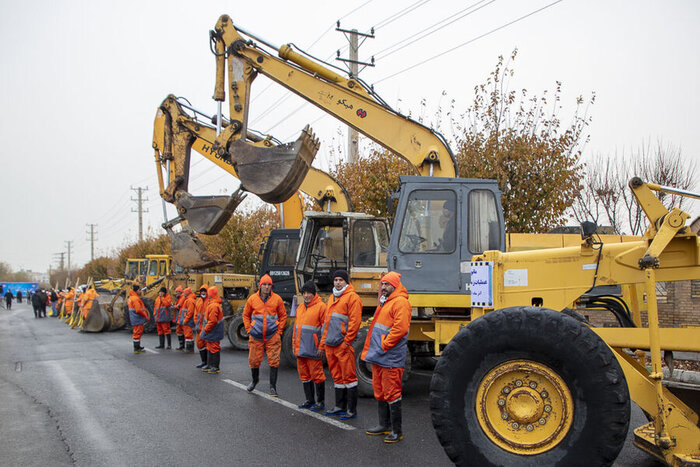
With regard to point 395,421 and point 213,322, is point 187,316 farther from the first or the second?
point 395,421

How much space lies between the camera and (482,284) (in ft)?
18.1

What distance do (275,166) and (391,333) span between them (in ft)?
17.0

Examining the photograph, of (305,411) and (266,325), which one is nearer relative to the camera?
(305,411)

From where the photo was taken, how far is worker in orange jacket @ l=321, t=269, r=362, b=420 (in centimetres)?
725

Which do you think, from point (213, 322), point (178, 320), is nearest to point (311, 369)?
point (213, 322)

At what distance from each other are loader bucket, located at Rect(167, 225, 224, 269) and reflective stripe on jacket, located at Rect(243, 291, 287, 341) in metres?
7.79

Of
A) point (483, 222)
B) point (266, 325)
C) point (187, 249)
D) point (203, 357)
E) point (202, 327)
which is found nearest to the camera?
point (483, 222)

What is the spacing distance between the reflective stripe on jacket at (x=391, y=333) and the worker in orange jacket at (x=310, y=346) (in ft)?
5.02

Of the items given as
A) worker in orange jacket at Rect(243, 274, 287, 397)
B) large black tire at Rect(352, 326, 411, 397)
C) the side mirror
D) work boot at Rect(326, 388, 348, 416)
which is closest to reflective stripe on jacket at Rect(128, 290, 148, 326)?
worker in orange jacket at Rect(243, 274, 287, 397)

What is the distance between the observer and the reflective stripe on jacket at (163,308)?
15.2m

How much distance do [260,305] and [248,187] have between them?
110 inches

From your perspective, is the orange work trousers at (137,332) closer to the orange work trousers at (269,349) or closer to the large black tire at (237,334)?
the large black tire at (237,334)

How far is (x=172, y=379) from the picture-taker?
10.6m

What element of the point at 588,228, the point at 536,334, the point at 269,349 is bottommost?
the point at 269,349
